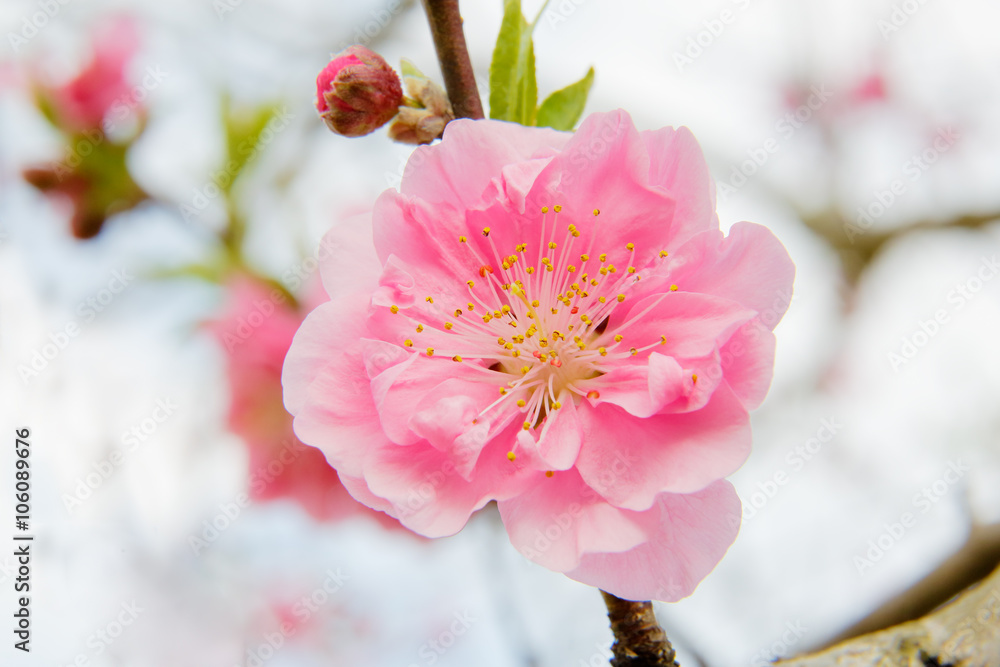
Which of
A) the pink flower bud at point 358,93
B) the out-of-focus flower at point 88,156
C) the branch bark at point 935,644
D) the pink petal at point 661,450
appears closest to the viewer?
the pink petal at point 661,450

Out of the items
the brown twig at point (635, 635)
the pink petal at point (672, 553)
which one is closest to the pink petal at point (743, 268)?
the pink petal at point (672, 553)

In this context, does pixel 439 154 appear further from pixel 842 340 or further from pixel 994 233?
pixel 842 340

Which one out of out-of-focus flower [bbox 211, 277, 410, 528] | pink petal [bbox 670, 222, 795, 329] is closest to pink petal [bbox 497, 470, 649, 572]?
pink petal [bbox 670, 222, 795, 329]

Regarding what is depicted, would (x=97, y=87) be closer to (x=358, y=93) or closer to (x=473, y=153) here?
(x=358, y=93)

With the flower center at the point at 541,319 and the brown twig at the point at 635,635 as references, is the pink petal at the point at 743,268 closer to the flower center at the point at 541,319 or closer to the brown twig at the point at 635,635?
the flower center at the point at 541,319

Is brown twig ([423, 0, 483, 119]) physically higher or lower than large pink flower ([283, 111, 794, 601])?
higher

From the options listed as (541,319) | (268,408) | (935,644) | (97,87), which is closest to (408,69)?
(541,319)

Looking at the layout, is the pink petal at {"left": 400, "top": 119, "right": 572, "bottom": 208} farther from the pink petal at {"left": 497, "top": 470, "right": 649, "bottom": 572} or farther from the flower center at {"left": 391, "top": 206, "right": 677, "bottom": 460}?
the pink petal at {"left": 497, "top": 470, "right": 649, "bottom": 572}
